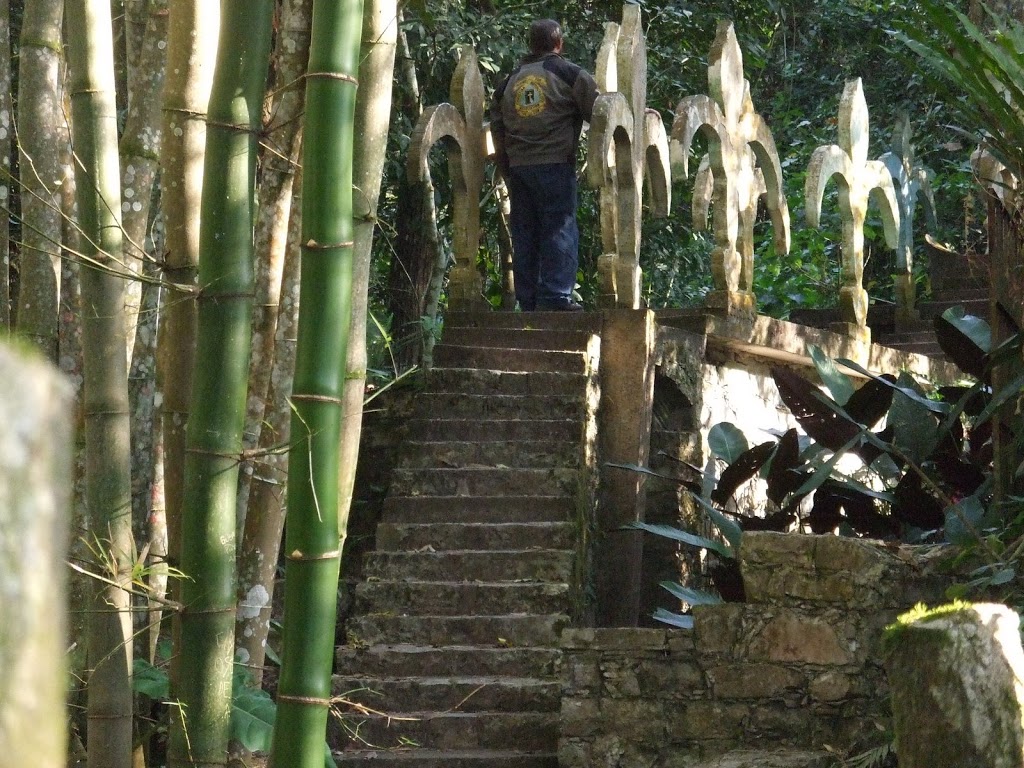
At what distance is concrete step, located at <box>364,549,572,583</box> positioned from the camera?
5840mm

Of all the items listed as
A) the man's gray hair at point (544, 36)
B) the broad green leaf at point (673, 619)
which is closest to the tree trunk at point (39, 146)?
the broad green leaf at point (673, 619)

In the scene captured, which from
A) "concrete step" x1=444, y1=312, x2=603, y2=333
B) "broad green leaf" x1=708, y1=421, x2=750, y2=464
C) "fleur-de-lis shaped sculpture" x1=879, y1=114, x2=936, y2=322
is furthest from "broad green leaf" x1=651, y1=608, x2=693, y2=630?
"fleur-de-lis shaped sculpture" x1=879, y1=114, x2=936, y2=322

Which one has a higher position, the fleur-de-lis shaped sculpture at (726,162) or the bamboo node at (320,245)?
the fleur-de-lis shaped sculpture at (726,162)

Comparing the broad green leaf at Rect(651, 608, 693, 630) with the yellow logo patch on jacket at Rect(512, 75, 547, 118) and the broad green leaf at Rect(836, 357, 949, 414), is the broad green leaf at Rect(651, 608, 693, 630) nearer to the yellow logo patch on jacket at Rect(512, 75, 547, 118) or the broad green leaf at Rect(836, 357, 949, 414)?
the broad green leaf at Rect(836, 357, 949, 414)

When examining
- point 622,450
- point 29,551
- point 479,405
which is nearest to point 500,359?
point 479,405

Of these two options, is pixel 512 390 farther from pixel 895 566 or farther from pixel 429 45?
pixel 429 45

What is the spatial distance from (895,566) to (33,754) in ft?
14.6

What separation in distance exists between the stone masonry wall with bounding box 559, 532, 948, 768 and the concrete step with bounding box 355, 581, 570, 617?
531 millimetres

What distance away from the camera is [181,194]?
3449mm

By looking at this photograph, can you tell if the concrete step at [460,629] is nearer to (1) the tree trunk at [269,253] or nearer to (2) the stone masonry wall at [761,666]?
(2) the stone masonry wall at [761,666]

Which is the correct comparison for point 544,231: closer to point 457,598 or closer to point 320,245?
point 457,598

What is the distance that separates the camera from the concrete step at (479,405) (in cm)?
650

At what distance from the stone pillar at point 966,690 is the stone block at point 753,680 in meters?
2.34

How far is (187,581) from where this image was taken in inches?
117
